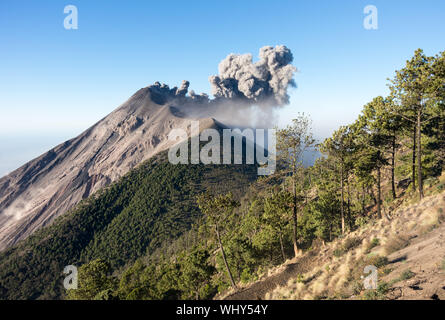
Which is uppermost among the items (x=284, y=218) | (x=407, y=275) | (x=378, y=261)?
(x=407, y=275)

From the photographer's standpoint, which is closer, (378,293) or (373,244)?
(378,293)

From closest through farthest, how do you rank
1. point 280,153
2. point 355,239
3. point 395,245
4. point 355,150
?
point 395,245 < point 355,239 < point 280,153 < point 355,150

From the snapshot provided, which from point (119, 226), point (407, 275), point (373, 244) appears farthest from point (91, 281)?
point (119, 226)

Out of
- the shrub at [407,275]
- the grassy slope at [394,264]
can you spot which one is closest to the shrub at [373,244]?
the grassy slope at [394,264]

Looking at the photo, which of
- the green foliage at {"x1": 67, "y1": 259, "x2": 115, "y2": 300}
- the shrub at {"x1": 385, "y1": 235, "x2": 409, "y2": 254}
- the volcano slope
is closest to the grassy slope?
the shrub at {"x1": 385, "y1": 235, "x2": 409, "y2": 254}

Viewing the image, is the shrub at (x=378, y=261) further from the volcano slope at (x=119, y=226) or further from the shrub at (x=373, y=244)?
the volcano slope at (x=119, y=226)

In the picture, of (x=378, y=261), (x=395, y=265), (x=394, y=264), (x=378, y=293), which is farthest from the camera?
(x=378, y=261)

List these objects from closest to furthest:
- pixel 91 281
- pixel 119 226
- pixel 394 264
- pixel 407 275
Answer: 1. pixel 407 275
2. pixel 394 264
3. pixel 91 281
4. pixel 119 226

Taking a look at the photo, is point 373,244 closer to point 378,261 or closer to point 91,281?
point 378,261
